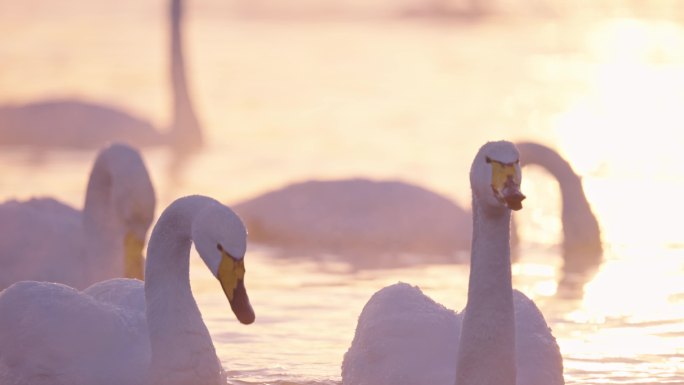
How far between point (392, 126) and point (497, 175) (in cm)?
1530

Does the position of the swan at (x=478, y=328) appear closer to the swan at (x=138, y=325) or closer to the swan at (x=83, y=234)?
the swan at (x=138, y=325)

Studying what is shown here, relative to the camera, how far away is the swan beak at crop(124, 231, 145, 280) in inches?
399

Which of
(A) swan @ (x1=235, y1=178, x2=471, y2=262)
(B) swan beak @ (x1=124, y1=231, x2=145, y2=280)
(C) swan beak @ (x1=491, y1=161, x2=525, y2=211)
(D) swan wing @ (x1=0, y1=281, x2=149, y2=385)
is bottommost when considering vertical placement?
(D) swan wing @ (x1=0, y1=281, x2=149, y2=385)

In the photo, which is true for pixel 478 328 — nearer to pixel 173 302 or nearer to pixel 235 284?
pixel 235 284

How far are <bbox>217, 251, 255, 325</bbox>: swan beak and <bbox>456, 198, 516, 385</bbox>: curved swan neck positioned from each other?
944 millimetres

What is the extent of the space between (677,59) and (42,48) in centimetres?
1038

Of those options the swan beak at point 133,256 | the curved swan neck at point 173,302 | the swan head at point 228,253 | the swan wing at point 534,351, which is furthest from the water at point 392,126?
the swan head at point 228,253

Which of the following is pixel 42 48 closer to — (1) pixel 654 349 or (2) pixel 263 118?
(2) pixel 263 118

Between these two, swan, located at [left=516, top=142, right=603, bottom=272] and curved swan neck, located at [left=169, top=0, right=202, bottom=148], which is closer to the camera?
swan, located at [left=516, top=142, right=603, bottom=272]

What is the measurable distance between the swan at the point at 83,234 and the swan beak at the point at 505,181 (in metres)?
3.74

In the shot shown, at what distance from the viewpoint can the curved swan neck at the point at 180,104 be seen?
20781mm

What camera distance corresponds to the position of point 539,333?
834cm

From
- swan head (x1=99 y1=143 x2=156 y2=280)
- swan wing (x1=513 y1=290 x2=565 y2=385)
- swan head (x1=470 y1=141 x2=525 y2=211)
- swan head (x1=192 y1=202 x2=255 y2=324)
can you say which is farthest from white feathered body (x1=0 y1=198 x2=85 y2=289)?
swan head (x1=470 y1=141 x2=525 y2=211)

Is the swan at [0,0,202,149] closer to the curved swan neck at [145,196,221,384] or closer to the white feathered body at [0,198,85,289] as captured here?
the white feathered body at [0,198,85,289]
